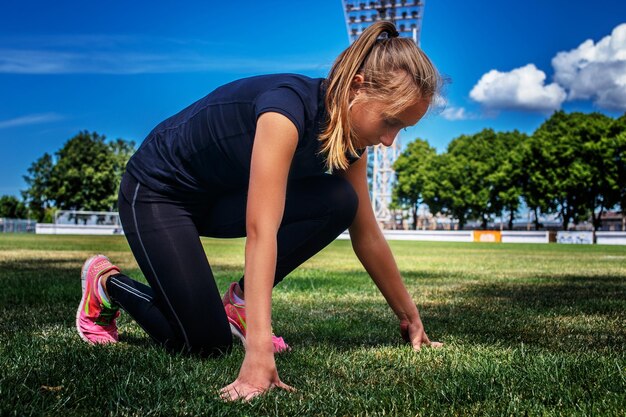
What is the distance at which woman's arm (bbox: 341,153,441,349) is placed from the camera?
11.6 feet

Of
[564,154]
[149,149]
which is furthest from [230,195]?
[564,154]

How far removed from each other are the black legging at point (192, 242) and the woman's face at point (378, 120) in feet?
2.02

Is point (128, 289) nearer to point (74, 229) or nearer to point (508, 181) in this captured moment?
point (508, 181)

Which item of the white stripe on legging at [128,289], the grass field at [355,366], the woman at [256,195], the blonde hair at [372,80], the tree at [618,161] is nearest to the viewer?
the grass field at [355,366]

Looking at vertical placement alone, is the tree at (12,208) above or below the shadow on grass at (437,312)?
above

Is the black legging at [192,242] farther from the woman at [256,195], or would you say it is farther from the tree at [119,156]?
the tree at [119,156]

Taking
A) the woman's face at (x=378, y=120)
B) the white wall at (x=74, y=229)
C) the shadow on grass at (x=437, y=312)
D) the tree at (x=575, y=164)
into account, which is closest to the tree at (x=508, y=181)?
the tree at (x=575, y=164)

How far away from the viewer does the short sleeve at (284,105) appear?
2488 mm

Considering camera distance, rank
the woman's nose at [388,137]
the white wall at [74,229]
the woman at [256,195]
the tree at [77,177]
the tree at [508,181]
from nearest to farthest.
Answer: the woman at [256,195], the woman's nose at [388,137], the tree at [508,181], the white wall at [74,229], the tree at [77,177]

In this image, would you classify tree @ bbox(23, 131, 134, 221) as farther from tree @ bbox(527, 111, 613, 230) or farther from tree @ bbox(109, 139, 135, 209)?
tree @ bbox(527, 111, 613, 230)

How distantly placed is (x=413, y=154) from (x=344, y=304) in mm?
63395

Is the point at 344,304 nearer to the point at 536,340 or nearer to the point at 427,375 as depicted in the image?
the point at 536,340

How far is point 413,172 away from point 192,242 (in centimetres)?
6520

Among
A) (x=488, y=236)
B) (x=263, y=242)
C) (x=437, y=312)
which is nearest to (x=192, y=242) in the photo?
(x=263, y=242)
